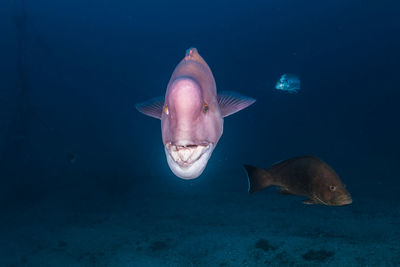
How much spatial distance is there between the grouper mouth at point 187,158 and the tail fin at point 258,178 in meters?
0.83

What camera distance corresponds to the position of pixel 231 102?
328cm

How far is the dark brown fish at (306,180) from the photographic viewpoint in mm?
2520

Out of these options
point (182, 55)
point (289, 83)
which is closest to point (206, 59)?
point (182, 55)

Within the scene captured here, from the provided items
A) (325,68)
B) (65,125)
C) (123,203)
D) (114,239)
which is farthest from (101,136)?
(325,68)

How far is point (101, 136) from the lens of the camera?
36.5 metres

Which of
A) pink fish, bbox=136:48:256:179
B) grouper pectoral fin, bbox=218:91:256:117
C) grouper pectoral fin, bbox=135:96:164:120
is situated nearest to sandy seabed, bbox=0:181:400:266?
grouper pectoral fin, bbox=218:91:256:117

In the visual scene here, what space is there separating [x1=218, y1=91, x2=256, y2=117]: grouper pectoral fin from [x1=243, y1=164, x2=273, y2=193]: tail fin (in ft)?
2.48

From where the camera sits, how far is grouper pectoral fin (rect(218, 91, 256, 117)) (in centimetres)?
319

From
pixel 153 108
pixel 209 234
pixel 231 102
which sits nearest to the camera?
pixel 231 102

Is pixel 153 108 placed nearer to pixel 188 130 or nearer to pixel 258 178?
pixel 188 130

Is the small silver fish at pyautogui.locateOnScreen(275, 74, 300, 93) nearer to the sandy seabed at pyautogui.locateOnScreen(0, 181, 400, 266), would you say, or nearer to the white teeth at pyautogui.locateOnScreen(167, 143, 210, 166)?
the sandy seabed at pyautogui.locateOnScreen(0, 181, 400, 266)

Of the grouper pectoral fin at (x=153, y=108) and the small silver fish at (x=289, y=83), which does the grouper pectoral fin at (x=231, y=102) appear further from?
the small silver fish at (x=289, y=83)

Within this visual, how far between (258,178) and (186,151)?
1068 mm

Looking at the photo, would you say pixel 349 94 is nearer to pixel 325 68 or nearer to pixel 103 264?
pixel 325 68
